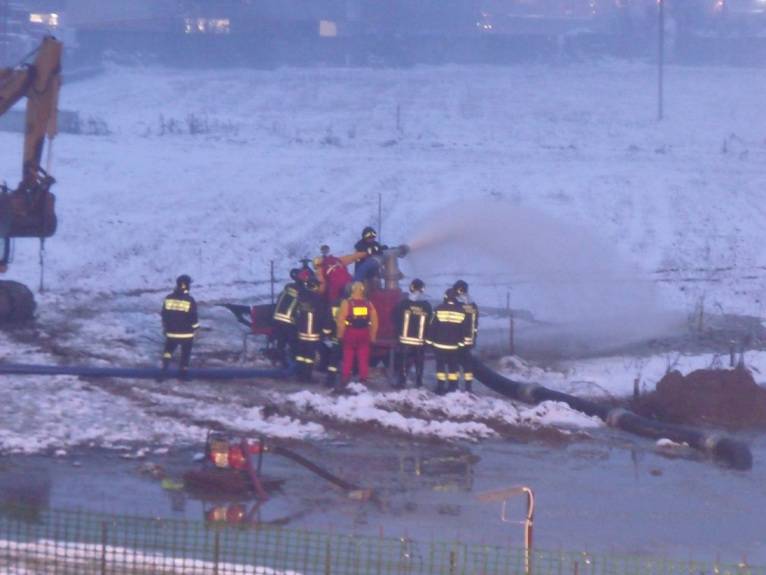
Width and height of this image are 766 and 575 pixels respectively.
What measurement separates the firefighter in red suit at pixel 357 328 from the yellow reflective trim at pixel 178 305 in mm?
2038

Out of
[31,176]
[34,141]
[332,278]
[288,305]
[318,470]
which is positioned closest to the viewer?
[318,470]

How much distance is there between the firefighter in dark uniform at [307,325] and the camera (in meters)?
17.0

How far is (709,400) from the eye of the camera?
16484 millimetres

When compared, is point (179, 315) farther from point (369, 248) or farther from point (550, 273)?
point (550, 273)

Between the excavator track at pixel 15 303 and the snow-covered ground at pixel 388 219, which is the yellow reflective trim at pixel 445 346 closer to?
the snow-covered ground at pixel 388 219

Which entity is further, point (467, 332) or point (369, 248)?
point (369, 248)

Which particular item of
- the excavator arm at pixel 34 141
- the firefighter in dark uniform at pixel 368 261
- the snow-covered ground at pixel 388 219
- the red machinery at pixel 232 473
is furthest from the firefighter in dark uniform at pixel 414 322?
the excavator arm at pixel 34 141

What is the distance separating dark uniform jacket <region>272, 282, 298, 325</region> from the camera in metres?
17.5

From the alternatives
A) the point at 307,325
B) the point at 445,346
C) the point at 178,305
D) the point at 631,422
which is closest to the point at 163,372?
the point at 178,305

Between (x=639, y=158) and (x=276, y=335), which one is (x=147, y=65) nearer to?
(x=639, y=158)

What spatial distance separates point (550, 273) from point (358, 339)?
10.7m

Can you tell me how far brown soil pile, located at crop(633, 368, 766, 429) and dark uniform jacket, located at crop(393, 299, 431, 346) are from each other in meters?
3.04

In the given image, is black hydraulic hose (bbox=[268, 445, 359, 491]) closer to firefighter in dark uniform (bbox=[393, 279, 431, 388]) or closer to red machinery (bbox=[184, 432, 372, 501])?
red machinery (bbox=[184, 432, 372, 501])

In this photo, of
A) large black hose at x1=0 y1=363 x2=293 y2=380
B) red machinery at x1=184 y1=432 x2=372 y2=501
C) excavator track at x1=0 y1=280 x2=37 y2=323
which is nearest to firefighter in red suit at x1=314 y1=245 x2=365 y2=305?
large black hose at x1=0 y1=363 x2=293 y2=380
